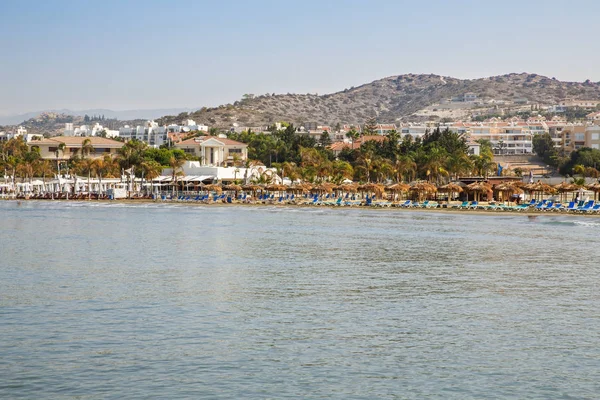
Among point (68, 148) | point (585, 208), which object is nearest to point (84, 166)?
point (68, 148)

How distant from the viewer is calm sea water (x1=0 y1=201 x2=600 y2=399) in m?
11.9

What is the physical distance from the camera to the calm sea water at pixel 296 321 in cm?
1185

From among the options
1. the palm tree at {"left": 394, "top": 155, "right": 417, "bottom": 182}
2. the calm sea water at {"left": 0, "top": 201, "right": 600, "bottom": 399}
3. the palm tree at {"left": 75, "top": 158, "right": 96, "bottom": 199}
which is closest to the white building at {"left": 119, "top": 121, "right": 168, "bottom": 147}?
the palm tree at {"left": 75, "top": 158, "right": 96, "bottom": 199}

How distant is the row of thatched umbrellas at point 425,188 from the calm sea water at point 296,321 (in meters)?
32.6

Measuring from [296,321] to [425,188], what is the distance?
53628 millimetres

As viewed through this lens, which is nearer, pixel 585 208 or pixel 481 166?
pixel 585 208

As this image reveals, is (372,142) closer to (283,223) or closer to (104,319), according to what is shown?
(283,223)

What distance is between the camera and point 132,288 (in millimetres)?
19953

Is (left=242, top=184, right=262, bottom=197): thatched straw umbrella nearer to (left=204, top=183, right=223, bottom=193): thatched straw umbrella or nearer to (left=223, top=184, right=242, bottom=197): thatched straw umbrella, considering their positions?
A: (left=223, top=184, right=242, bottom=197): thatched straw umbrella

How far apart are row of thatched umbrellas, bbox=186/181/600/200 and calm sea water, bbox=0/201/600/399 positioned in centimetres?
3263

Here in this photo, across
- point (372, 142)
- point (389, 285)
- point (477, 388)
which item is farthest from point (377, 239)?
point (372, 142)

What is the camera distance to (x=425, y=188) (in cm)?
6850

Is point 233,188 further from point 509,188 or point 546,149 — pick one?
point 546,149

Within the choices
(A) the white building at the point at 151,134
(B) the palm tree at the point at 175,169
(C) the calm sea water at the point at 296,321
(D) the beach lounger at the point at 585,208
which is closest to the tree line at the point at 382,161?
(B) the palm tree at the point at 175,169
